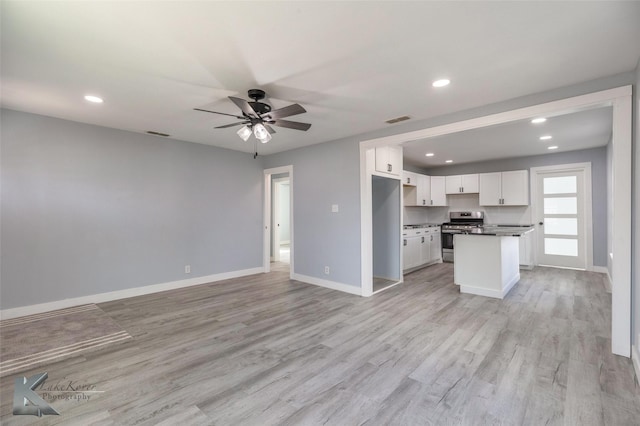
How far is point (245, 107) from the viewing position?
8.61ft

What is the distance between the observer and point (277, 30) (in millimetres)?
2008

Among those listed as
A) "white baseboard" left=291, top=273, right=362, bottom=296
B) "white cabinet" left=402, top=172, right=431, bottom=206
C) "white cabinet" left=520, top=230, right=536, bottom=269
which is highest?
"white cabinet" left=402, top=172, right=431, bottom=206

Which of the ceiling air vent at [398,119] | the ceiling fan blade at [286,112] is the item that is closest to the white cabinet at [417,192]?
the ceiling air vent at [398,119]

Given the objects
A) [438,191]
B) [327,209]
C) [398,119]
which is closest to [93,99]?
[327,209]

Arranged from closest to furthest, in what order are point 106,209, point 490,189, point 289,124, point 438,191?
point 289,124
point 106,209
point 490,189
point 438,191

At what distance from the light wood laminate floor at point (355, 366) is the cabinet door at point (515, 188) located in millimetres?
2904

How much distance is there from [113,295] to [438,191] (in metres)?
7.31

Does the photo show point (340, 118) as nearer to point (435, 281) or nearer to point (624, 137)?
point (624, 137)

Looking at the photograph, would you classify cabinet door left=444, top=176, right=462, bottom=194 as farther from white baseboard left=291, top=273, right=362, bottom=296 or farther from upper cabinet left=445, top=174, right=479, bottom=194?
Result: white baseboard left=291, top=273, right=362, bottom=296

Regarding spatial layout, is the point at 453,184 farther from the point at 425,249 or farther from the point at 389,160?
the point at 389,160

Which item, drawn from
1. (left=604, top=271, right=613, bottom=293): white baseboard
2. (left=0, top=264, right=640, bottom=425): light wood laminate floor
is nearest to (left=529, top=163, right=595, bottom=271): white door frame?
(left=604, top=271, right=613, bottom=293): white baseboard

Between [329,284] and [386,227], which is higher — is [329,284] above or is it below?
below

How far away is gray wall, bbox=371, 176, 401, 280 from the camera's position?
534 cm

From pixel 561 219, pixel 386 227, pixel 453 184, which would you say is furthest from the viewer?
pixel 453 184
